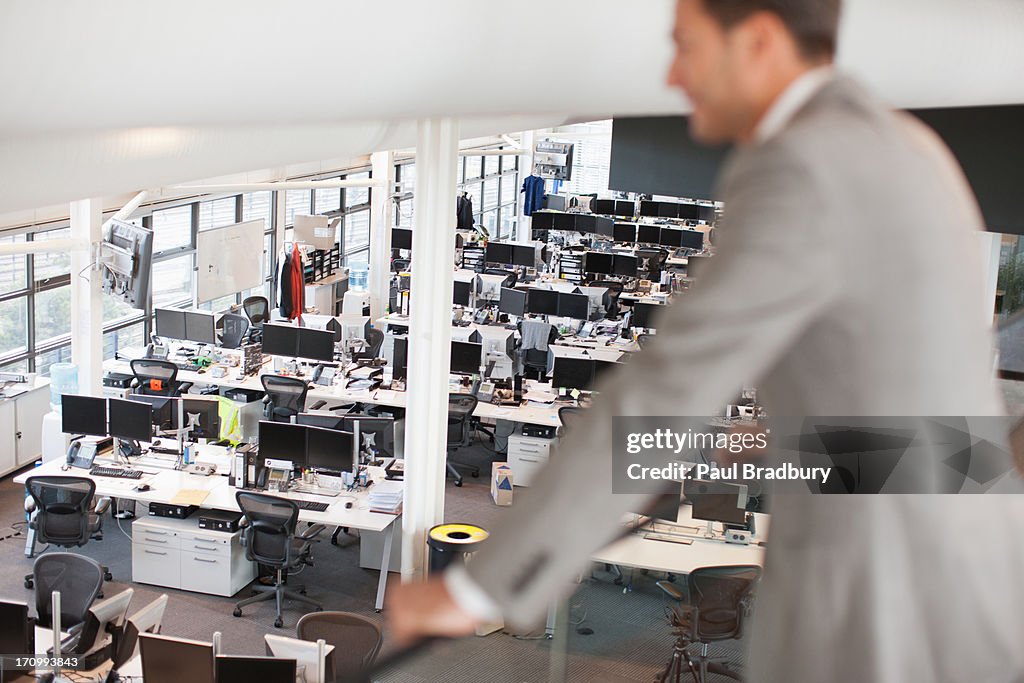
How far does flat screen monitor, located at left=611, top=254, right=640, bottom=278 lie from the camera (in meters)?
18.4

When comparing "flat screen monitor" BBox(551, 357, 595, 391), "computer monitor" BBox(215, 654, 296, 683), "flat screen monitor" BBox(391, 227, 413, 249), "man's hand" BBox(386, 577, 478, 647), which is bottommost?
"computer monitor" BBox(215, 654, 296, 683)

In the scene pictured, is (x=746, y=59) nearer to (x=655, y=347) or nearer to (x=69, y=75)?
(x=655, y=347)

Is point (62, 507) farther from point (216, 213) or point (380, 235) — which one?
point (380, 235)

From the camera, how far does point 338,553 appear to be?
945 centimetres

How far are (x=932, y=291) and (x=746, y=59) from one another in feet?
0.81

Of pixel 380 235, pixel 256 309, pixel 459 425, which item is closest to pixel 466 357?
pixel 459 425

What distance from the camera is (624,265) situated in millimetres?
18516

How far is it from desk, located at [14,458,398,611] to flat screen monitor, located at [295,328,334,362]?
9.42ft

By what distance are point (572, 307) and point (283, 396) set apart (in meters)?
4.73

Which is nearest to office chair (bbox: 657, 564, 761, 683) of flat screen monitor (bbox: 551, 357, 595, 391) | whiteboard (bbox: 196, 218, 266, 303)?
flat screen monitor (bbox: 551, 357, 595, 391)

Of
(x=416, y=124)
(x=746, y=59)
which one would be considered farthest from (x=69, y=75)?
(x=416, y=124)

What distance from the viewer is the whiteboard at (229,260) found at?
13.6 meters

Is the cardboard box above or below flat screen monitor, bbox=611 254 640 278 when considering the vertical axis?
below

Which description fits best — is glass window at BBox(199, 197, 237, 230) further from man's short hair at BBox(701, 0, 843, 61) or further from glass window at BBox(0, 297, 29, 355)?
man's short hair at BBox(701, 0, 843, 61)
